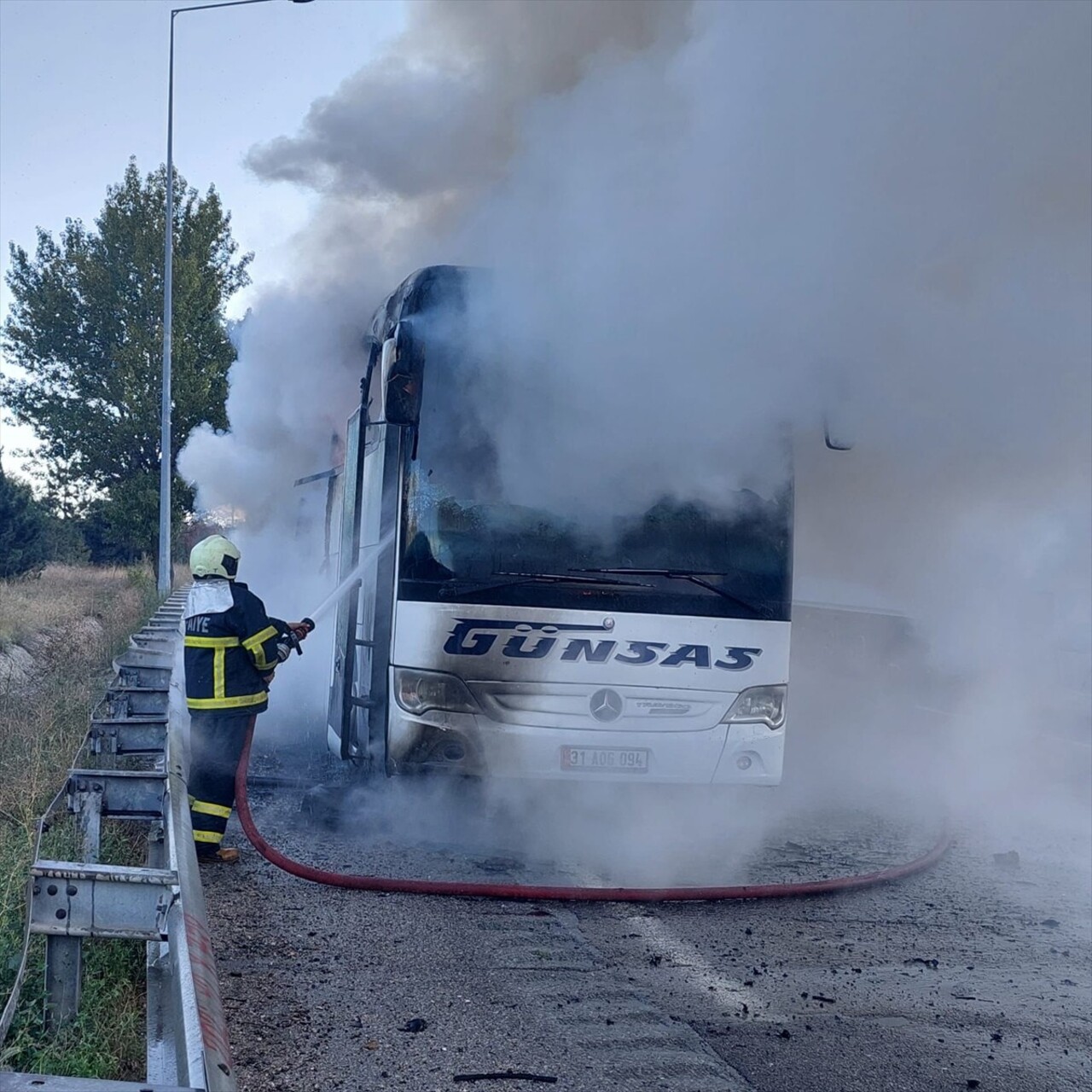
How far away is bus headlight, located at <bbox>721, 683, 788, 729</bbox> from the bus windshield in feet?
1.30

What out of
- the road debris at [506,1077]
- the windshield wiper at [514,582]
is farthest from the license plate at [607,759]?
the road debris at [506,1077]

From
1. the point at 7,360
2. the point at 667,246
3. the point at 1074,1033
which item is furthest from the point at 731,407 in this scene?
the point at 7,360

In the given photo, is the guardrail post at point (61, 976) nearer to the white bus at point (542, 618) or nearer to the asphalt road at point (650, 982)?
the asphalt road at point (650, 982)

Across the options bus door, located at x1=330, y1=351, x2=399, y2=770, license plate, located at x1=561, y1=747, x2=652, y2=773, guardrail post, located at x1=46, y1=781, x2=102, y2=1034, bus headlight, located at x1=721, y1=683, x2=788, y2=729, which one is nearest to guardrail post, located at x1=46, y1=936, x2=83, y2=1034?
guardrail post, located at x1=46, y1=781, x2=102, y2=1034

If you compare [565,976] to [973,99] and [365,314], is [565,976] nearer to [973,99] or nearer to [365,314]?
[973,99]

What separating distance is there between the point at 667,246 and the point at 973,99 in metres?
1.75

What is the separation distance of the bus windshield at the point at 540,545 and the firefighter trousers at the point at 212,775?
44.9 inches

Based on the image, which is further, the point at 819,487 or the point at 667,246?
the point at 819,487

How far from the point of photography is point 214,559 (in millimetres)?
5984

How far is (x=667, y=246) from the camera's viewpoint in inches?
256

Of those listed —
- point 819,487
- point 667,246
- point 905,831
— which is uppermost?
point 667,246

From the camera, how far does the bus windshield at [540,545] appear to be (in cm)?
586

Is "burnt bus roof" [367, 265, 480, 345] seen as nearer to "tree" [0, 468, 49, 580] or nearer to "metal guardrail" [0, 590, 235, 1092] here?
"metal guardrail" [0, 590, 235, 1092]

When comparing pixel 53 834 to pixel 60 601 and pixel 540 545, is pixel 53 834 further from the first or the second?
pixel 60 601
